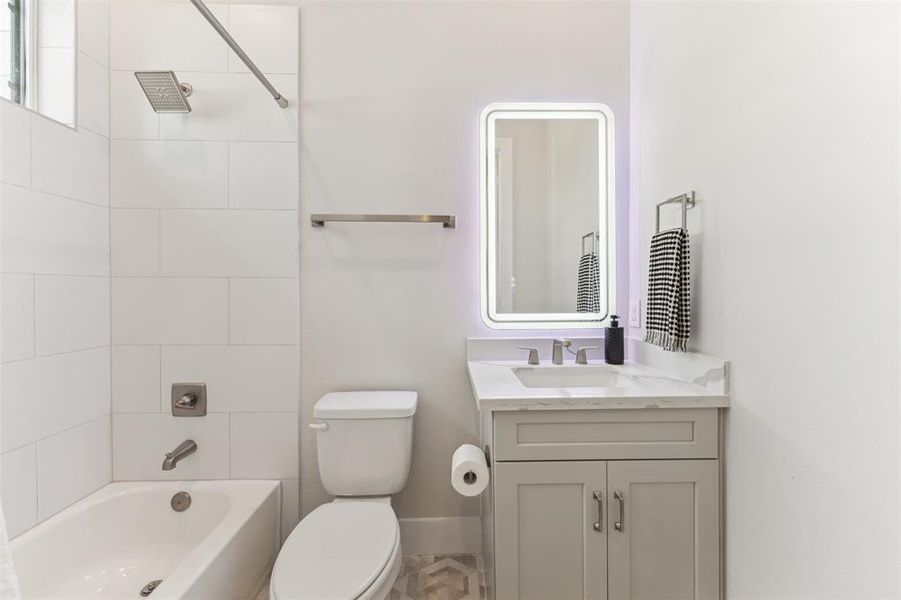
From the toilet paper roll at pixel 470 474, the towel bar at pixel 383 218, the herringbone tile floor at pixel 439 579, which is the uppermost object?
the towel bar at pixel 383 218

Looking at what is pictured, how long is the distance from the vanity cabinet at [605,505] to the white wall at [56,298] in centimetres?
153

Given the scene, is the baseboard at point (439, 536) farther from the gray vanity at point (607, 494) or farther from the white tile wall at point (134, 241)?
the white tile wall at point (134, 241)

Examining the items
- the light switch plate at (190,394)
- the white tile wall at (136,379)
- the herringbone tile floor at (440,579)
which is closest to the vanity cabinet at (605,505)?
the herringbone tile floor at (440,579)

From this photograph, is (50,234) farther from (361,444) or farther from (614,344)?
(614,344)

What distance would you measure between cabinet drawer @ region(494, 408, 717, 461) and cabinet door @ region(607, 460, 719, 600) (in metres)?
0.04

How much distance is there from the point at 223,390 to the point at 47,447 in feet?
1.82

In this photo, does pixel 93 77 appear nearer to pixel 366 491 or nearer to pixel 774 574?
pixel 366 491

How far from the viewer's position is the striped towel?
131 centimetres

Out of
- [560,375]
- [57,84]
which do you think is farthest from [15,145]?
[560,375]

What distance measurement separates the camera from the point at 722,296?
1233 mm

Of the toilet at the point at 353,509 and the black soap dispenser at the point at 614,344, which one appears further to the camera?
the black soap dispenser at the point at 614,344

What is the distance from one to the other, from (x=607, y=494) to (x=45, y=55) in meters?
2.48

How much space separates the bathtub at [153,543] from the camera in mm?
1311

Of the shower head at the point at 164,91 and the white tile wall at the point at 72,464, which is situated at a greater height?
the shower head at the point at 164,91
